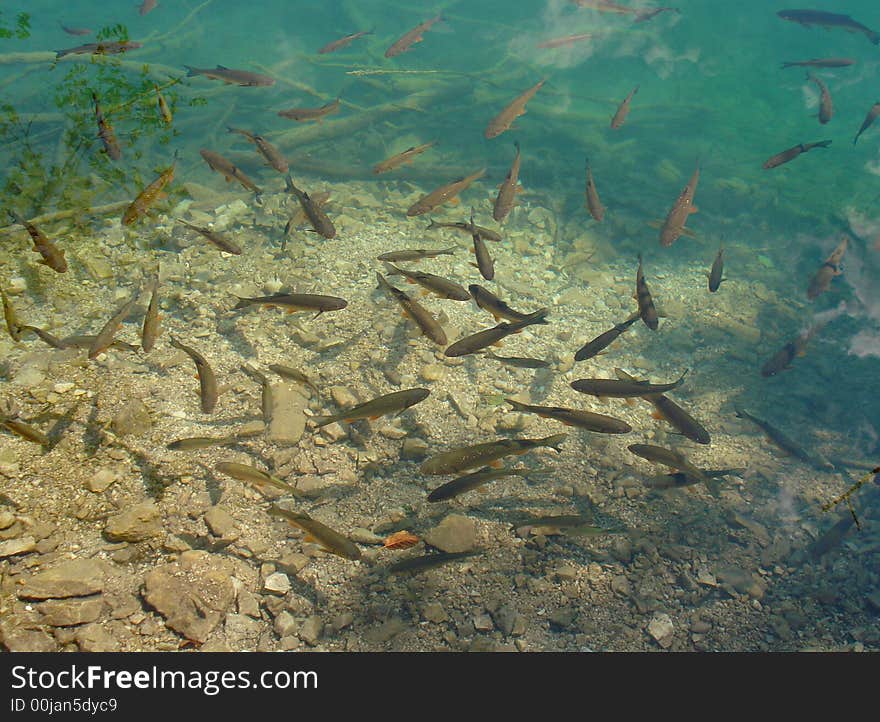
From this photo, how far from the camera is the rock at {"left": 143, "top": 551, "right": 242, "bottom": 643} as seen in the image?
300cm

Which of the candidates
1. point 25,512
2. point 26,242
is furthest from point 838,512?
point 26,242

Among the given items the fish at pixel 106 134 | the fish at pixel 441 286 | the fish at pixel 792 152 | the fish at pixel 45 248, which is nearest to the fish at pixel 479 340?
the fish at pixel 441 286

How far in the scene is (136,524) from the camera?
3357 mm

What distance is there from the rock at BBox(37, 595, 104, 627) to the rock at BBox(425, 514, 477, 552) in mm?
2054

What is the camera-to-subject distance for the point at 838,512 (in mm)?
5020

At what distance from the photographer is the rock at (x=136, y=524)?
10.8 ft

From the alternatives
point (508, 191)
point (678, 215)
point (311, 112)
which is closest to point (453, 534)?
point (508, 191)

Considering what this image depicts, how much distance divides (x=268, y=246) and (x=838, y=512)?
761 cm

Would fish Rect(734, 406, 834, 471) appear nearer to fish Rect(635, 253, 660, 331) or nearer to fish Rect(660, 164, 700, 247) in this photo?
fish Rect(635, 253, 660, 331)

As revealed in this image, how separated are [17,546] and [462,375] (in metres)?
3.97

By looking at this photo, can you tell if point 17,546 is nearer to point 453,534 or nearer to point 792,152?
point 453,534

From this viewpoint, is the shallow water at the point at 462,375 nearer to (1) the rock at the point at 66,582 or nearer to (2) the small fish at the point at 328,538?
(1) the rock at the point at 66,582

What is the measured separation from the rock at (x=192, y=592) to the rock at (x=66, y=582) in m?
0.28

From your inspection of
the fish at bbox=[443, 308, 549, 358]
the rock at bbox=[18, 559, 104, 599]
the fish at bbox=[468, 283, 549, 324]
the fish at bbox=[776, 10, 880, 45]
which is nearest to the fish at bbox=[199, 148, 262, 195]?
the fish at bbox=[468, 283, 549, 324]
